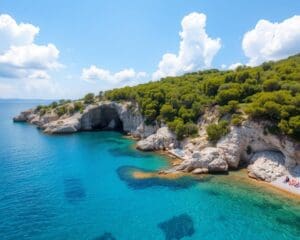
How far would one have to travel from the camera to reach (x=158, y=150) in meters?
45.0

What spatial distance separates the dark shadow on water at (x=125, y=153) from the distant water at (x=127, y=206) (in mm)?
3954

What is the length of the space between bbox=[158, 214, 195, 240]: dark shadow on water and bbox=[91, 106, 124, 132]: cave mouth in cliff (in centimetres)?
5051

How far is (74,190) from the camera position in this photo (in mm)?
28234

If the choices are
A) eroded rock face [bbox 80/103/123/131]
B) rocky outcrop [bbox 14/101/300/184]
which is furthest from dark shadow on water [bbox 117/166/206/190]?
eroded rock face [bbox 80/103/123/131]

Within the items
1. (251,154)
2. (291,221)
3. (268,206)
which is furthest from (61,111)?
(291,221)

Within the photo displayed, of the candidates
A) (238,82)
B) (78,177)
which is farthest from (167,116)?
(78,177)

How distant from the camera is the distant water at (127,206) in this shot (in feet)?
65.0

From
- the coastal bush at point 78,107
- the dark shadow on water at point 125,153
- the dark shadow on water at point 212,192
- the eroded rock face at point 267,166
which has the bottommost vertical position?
the dark shadow on water at point 212,192

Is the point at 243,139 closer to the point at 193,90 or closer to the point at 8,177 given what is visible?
the point at 193,90

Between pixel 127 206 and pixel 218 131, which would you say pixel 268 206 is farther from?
pixel 218 131

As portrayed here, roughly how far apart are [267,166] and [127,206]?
19.1 metres

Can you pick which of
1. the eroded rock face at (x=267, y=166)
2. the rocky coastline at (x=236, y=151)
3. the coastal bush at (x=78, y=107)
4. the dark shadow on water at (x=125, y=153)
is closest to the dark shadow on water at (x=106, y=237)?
the rocky coastline at (x=236, y=151)

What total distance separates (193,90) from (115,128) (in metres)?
28.7

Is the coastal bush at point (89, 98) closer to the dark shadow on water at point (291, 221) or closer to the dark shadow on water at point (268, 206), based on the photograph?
the dark shadow on water at point (268, 206)
